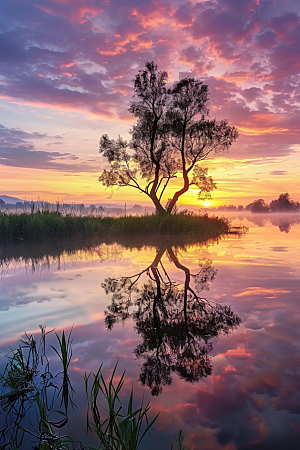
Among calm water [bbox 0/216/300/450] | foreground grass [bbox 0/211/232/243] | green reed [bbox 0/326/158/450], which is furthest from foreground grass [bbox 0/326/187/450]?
foreground grass [bbox 0/211/232/243]

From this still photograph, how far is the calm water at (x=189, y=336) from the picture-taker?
113 inches

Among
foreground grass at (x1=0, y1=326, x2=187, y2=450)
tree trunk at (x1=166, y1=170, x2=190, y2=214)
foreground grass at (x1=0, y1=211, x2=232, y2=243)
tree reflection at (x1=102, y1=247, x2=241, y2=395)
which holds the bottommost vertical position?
foreground grass at (x1=0, y1=326, x2=187, y2=450)

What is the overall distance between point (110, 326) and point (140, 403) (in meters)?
2.16

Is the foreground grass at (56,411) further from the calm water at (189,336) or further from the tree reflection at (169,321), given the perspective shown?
the tree reflection at (169,321)

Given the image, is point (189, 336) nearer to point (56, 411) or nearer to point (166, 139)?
point (56, 411)

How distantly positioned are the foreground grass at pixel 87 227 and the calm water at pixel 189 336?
8570mm

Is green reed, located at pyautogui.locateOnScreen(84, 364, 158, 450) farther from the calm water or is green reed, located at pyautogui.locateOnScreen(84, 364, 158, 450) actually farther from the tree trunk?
the tree trunk

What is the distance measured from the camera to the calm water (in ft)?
9.46

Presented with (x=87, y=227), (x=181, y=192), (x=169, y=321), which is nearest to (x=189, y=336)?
(x=169, y=321)

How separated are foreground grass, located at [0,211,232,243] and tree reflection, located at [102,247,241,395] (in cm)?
1127

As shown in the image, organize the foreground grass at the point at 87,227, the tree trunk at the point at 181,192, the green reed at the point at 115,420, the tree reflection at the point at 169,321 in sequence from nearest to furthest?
the green reed at the point at 115,420 < the tree reflection at the point at 169,321 < the foreground grass at the point at 87,227 < the tree trunk at the point at 181,192

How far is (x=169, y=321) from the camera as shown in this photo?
529 cm

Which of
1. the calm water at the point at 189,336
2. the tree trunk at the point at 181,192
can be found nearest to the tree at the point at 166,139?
the tree trunk at the point at 181,192

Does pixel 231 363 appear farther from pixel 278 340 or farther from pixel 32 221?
pixel 32 221
